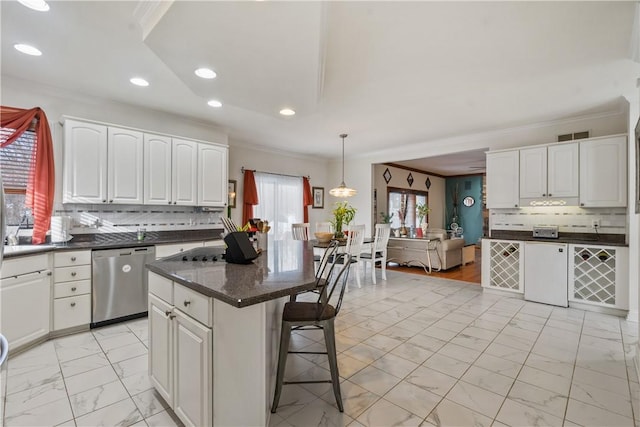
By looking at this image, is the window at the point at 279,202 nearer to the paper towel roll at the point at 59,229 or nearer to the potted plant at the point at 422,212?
the paper towel roll at the point at 59,229

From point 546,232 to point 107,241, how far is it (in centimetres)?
580

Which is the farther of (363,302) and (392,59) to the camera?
(363,302)

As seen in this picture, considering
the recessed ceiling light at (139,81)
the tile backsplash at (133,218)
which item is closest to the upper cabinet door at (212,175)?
the tile backsplash at (133,218)

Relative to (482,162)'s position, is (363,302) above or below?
below

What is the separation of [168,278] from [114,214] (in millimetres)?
2682

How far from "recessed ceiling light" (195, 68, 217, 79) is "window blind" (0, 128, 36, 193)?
2358mm

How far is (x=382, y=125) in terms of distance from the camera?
4770 millimetres

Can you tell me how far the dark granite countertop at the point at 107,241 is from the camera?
2842 mm

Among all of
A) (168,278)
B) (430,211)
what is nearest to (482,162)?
(430,211)

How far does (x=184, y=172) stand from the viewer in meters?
4.19

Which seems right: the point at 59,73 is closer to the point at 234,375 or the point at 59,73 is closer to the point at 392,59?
the point at 392,59

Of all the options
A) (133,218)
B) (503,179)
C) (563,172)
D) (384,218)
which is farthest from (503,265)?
(133,218)

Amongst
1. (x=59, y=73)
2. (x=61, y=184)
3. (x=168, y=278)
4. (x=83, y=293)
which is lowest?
(x=83, y=293)

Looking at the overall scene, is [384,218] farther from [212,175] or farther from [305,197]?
[212,175]
